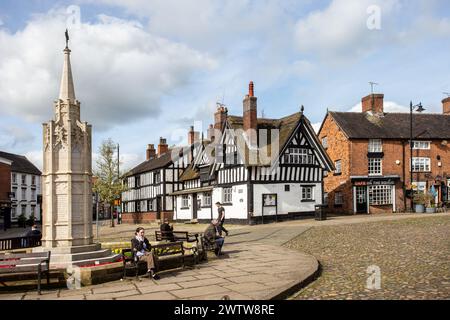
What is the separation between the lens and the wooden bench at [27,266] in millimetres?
9125

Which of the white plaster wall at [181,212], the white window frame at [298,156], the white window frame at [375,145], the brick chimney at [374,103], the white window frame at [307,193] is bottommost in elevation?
the white plaster wall at [181,212]

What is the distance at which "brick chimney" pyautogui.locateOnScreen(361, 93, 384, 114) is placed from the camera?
130 feet

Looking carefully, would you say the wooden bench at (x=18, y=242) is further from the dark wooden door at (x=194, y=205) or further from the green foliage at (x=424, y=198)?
the green foliage at (x=424, y=198)

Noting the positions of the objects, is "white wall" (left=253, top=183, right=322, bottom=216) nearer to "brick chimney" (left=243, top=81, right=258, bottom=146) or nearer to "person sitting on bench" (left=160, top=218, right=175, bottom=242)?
"brick chimney" (left=243, top=81, right=258, bottom=146)

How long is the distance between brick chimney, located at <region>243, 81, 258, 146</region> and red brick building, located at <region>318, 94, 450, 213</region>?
33.2 ft

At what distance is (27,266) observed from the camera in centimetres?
925

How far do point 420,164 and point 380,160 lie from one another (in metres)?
3.94

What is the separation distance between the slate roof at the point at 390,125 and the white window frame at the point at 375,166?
2064 millimetres

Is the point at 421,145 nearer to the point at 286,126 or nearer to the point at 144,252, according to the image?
the point at 286,126

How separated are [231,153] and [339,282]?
2345cm

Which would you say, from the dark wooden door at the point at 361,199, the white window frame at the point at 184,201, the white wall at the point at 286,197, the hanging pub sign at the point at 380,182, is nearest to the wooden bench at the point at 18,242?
the white wall at the point at 286,197

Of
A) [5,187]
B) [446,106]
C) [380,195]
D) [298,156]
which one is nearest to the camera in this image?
[298,156]

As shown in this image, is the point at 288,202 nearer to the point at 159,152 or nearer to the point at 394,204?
the point at 394,204

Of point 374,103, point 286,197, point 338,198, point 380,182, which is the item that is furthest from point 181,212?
point 374,103
